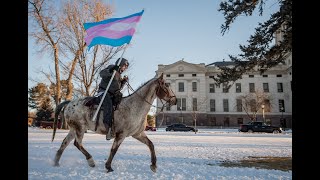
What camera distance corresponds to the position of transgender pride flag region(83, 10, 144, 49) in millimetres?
5594

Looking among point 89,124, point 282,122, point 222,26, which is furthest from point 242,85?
point 89,124

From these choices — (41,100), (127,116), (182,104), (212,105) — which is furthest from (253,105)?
(127,116)

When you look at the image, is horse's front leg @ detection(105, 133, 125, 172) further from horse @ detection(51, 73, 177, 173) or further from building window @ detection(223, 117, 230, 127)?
building window @ detection(223, 117, 230, 127)

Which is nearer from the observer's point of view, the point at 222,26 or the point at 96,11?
the point at 222,26

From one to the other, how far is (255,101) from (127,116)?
175 ft

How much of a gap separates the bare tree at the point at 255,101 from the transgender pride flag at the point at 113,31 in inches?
2012

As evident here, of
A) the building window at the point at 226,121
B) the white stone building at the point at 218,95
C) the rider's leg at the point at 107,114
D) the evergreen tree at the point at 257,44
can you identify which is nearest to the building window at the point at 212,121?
the white stone building at the point at 218,95

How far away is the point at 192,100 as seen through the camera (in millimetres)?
58875

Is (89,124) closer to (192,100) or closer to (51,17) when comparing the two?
(51,17)

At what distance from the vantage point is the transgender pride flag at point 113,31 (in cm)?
559

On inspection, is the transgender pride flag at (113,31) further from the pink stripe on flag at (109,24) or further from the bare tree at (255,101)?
the bare tree at (255,101)

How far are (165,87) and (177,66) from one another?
53.1 meters

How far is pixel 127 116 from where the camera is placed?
5.94 metres
